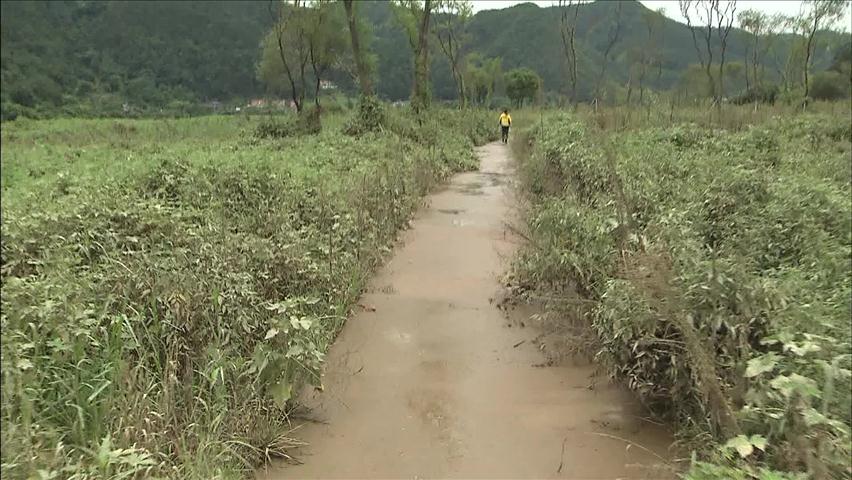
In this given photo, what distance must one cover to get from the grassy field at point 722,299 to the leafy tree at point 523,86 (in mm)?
39501

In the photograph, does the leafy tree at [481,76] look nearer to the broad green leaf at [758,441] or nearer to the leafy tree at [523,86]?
the leafy tree at [523,86]

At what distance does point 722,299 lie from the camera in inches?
115

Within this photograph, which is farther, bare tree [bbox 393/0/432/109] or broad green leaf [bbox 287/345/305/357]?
bare tree [bbox 393/0/432/109]

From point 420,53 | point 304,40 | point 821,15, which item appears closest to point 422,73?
point 420,53

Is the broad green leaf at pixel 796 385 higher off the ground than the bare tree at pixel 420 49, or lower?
lower

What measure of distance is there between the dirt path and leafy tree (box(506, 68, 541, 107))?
4046cm

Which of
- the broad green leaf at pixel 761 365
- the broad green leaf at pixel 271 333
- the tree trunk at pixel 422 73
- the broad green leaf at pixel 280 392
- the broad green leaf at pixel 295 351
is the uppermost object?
the tree trunk at pixel 422 73

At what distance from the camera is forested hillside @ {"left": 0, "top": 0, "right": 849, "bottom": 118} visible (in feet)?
97.4

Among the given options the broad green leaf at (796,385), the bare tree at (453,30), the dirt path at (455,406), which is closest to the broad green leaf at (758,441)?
the broad green leaf at (796,385)

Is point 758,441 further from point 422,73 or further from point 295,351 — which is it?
point 422,73

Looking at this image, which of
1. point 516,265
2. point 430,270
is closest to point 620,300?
point 516,265

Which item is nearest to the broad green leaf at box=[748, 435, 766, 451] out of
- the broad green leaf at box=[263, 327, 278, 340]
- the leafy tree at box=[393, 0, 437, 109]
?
the broad green leaf at box=[263, 327, 278, 340]

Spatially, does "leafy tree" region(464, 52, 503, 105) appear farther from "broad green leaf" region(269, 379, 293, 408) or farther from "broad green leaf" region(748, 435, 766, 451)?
"broad green leaf" region(748, 435, 766, 451)

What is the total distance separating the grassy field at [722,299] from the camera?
2268mm
